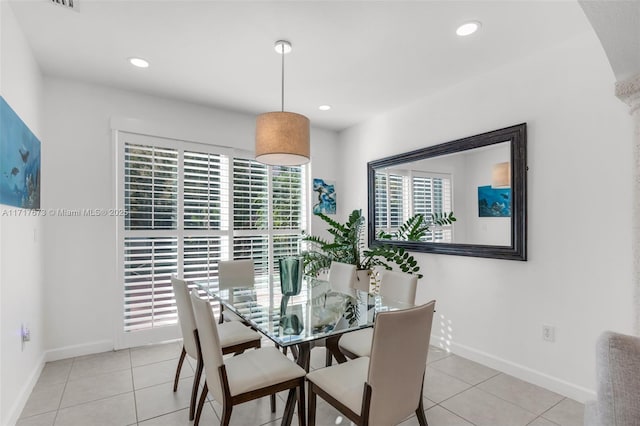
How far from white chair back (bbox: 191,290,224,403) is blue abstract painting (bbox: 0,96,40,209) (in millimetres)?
1365

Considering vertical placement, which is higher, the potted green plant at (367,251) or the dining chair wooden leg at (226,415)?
the potted green plant at (367,251)

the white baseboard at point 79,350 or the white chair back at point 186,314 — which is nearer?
the white chair back at point 186,314

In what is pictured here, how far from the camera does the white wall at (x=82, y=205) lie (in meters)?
3.04

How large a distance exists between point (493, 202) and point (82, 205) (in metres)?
3.80

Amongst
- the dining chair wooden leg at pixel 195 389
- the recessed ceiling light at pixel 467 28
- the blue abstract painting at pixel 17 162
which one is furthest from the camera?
the recessed ceiling light at pixel 467 28

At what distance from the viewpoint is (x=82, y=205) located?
316cm

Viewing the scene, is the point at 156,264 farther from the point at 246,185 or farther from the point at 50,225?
the point at 246,185

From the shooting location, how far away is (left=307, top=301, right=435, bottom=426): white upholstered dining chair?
1.44 metres

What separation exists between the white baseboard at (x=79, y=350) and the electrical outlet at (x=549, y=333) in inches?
153

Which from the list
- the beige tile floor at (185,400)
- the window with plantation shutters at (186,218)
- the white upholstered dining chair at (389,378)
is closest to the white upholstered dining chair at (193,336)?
the beige tile floor at (185,400)

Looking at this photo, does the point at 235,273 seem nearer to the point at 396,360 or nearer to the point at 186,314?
the point at 186,314

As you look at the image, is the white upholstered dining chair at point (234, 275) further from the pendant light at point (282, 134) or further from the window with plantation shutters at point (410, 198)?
the window with plantation shutters at point (410, 198)

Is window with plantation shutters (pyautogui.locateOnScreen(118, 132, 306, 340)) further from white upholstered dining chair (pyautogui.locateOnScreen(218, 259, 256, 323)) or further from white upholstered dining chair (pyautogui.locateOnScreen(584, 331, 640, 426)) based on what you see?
white upholstered dining chair (pyautogui.locateOnScreen(584, 331, 640, 426))

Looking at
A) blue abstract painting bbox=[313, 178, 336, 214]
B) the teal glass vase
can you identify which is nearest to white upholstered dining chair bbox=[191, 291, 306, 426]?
the teal glass vase
